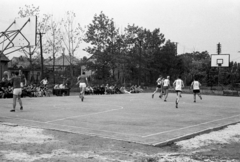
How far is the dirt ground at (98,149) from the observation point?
6703 mm

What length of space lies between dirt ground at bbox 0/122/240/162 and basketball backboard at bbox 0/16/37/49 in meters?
10.2

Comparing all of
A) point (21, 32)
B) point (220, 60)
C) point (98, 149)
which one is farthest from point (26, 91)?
point (220, 60)

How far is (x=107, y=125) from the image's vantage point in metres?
11.3

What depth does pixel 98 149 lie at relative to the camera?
7535 millimetres

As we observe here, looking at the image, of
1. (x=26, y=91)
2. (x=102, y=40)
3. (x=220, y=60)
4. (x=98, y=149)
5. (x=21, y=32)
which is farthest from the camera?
(x=102, y=40)

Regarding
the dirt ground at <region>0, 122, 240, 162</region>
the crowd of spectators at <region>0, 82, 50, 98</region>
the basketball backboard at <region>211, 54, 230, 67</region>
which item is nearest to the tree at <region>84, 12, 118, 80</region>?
the basketball backboard at <region>211, 54, 230, 67</region>

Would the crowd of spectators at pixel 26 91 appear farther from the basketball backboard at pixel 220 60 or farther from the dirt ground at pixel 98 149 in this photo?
the basketball backboard at pixel 220 60

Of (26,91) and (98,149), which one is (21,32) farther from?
(98,149)

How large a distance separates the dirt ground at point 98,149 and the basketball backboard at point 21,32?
402 inches

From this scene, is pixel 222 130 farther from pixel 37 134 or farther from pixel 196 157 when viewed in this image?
pixel 37 134

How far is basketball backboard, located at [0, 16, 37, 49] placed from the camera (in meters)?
19.0

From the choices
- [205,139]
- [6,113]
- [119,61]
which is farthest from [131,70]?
[205,139]

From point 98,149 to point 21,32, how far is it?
13.4m

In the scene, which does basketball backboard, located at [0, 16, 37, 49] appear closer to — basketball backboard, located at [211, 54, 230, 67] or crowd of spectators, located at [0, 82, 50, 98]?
crowd of spectators, located at [0, 82, 50, 98]
